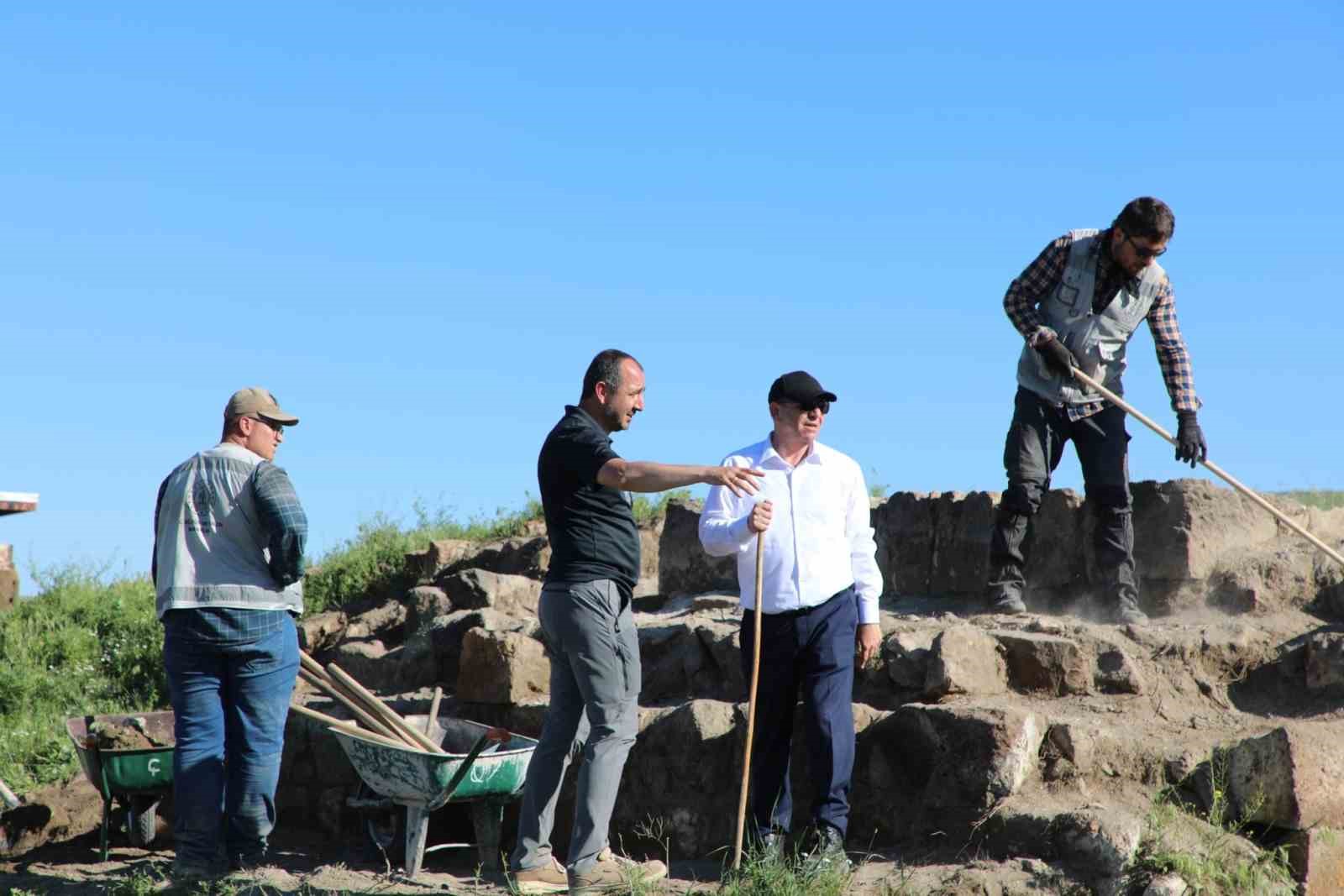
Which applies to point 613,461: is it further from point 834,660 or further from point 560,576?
point 834,660

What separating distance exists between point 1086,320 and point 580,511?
10.8 ft

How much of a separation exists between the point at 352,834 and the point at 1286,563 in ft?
17.7

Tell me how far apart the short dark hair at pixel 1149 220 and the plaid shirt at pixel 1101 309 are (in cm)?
30

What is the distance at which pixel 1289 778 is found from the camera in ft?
Answer: 19.1

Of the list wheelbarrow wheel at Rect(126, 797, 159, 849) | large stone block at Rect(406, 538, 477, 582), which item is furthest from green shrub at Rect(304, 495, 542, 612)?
wheelbarrow wheel at Rect(126, 797, 159, 849)

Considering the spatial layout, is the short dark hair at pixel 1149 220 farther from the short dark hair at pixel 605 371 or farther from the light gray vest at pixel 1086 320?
the short dark hair at pixel 605 371

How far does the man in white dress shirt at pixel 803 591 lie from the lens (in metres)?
5.62

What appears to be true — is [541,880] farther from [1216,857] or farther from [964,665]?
[1216,857]

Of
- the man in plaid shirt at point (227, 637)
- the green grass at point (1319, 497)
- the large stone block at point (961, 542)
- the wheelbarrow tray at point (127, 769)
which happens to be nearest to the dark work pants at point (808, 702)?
the man in plaid shirt at point (227, 637)

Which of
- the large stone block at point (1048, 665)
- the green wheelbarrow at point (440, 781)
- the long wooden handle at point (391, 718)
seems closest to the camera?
the green wheelbarrow at point (440, 781)

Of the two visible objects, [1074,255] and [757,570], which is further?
[1074,255]

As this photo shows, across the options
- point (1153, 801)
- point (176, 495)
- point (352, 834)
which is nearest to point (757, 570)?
point (1153, 801)

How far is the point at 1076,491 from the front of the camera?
8477 millimetres

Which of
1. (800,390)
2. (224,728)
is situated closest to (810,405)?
(800,390)
